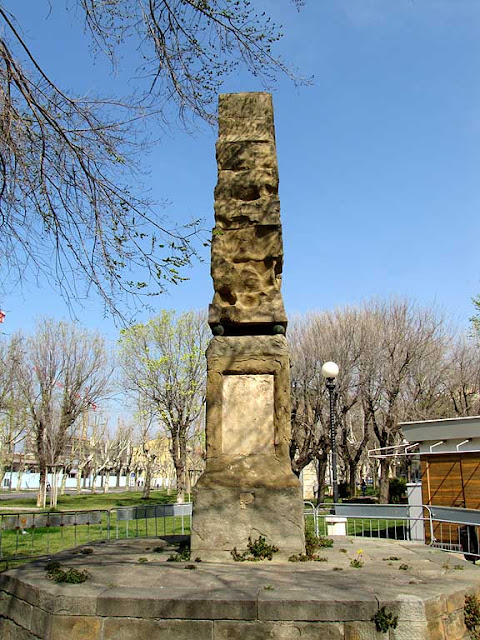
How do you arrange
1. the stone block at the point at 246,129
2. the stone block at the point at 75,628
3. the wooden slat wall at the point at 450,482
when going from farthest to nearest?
1. the wooden slat wall at the point at 450,482
2. the stone block at the point at 246,129
3. the stone block at the point at 75,628

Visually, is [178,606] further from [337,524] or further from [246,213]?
[337,524]

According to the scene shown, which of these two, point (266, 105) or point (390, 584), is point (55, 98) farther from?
point (390, 584)

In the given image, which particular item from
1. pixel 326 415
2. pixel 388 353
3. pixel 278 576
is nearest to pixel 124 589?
pixel 278 576

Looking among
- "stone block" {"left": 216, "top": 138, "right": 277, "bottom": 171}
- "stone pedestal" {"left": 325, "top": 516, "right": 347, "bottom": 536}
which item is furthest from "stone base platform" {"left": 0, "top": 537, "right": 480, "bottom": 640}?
"stone pedestal" {"left": 325, "top": 516, "right": 347, "bottom": 536}

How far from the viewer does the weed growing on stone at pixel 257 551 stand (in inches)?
237

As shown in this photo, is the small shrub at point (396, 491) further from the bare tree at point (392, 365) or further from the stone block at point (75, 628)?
the stone block at point (75, 628)

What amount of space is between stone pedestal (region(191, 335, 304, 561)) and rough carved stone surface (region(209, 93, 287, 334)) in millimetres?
378

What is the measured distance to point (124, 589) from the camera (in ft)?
15.1

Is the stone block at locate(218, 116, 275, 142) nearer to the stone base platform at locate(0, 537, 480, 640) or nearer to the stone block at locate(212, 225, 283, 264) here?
the stone block at locate(212, 225, 283, 264)

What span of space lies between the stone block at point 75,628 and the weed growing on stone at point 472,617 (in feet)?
10.0

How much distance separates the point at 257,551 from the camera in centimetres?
606

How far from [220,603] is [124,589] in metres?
0.87

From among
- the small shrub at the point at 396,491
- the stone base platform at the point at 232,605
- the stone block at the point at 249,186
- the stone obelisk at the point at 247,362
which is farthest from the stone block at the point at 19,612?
the small shrub at the point at 396,491

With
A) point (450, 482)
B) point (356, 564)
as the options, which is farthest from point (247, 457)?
point (450, 482)
